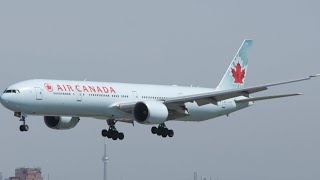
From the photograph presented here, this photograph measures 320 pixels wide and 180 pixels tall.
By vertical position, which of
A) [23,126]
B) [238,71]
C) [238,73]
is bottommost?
[23,126]

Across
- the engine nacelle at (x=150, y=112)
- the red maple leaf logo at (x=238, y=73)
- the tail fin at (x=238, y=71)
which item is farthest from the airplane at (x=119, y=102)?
the red maple leaf logo at (x=238, y=73)

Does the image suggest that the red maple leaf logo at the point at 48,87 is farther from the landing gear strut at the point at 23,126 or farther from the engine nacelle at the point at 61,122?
the engine nacelle at the point at 61,122

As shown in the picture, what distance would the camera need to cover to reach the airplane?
8775 cm

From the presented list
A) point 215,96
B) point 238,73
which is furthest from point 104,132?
point 238,73

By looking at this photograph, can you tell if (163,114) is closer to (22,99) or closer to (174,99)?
(174,99)

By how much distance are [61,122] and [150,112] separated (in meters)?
11.1

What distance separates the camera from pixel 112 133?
330 feet

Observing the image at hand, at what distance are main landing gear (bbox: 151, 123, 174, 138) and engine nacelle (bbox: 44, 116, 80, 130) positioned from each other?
26.7 feet

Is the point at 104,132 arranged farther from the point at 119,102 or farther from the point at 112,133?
the point at 119,102

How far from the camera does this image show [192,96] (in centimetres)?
9506

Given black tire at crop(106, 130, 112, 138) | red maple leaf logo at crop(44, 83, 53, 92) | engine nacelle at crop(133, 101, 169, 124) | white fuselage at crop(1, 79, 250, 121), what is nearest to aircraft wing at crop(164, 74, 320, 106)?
engine nacelle at crop(133, 101, 169, 124)

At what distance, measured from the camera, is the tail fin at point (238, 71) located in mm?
108938

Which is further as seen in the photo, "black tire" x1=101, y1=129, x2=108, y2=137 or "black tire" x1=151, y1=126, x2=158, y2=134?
"black tire" x1=101, y1=129, x2=108, y2=137

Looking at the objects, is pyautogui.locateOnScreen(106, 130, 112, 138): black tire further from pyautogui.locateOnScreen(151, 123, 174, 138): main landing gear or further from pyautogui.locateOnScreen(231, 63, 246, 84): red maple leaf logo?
pyautogui.locateOnScreen(231, 63, 246, 84): red maple leaf logo
